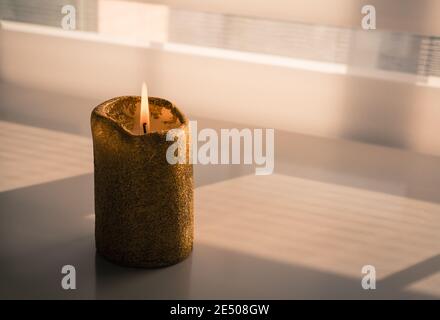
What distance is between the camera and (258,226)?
1.42m

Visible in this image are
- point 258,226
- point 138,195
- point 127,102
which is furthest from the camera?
point 258,226

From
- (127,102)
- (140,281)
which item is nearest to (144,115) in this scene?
(127,102)

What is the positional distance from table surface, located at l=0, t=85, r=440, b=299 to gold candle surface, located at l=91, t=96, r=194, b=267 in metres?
0.04

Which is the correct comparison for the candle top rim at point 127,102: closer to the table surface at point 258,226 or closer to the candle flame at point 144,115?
the candle flame at point 144,115

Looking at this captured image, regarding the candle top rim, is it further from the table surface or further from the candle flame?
the table surface

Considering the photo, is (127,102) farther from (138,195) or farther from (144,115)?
(138,195)

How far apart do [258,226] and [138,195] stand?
1.08 ft

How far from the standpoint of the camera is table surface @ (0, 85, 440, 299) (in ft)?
3.93

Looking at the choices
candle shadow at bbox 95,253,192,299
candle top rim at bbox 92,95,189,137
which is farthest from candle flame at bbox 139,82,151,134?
candle shadow at bbox 95,253,192,299

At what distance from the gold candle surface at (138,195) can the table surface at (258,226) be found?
4 cm

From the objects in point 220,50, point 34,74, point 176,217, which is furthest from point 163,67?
point 176,217

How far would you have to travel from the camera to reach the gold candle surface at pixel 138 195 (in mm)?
1159

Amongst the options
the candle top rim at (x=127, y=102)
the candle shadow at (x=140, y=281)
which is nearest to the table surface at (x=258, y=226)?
the candle shadow at (x=140, y=281)

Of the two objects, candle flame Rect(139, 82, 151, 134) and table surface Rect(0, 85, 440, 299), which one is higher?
candle flame Rect(139, 82, 151, 134)
